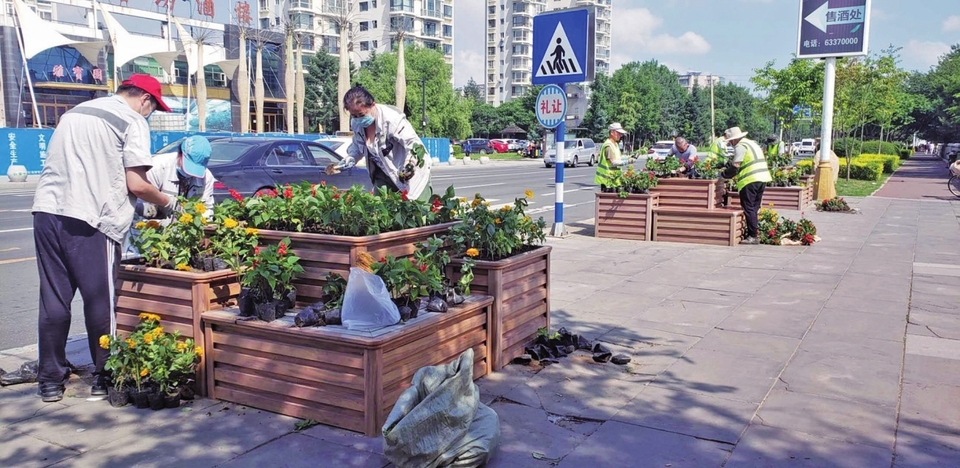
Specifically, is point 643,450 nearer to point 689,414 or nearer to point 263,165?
point 689,414

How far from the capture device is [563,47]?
10734 millimetres

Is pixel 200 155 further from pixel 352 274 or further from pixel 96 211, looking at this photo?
pixel 352 274

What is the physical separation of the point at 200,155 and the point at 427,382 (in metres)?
2.76

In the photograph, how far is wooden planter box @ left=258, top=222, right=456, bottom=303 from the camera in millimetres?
4234

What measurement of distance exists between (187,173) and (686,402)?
147 inches

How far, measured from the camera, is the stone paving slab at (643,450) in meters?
3.48

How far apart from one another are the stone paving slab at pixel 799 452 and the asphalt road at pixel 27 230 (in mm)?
5101

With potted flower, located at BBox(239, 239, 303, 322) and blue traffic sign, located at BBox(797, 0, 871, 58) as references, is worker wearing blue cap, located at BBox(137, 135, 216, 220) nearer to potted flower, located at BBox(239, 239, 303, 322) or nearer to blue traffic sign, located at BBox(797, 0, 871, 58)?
potted flower, located at BBox(239, 239, 303, 322)

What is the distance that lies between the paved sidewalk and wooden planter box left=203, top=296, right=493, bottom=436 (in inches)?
4.0

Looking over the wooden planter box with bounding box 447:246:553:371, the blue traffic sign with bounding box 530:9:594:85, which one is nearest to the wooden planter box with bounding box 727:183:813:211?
the blue traffic sign with bounding box 530:9:594:85

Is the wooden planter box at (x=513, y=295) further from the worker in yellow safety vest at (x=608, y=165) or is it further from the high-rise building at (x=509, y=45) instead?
the high-rise building at (x=509, y=45)

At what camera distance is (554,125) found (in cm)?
1080

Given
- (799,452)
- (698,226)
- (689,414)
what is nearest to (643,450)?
(689,414)

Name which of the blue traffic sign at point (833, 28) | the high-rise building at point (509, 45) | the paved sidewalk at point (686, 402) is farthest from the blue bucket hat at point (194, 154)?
the high-rise building at point (509, 45)
